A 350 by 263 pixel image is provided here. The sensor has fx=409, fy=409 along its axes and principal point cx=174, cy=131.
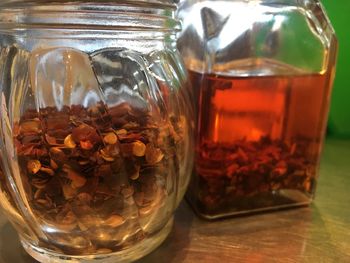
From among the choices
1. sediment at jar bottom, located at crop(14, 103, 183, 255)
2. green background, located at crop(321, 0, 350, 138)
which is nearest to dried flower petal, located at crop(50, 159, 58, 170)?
sediment at jar bottom, located at crop(14, 103, 183, 255)

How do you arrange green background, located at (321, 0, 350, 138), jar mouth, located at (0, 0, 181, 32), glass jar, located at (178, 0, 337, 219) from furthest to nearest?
green background, located at (321, 0, 350, 138), glass jar, located at (178, 0, 337, 219), jar mouth, located at (0, 0, 181, 32)

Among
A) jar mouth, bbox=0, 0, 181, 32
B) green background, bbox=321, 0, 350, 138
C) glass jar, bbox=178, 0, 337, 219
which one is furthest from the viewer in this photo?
green background, bbox=321, 0, 350, 138

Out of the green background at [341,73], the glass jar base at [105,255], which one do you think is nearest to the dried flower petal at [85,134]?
the glass jar base at [105,255]

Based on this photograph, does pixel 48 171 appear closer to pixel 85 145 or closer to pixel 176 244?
pixel 85 145

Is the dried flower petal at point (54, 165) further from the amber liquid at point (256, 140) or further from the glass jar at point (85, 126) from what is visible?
the amber liquid at point (256, 140)

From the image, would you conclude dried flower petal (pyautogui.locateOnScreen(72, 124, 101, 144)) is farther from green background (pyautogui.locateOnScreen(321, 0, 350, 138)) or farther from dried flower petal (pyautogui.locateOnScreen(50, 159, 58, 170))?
green background (pyautogui.locateOnScreen(321, 0, 350, 138))

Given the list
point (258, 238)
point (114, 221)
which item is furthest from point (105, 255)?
point (258, 238)

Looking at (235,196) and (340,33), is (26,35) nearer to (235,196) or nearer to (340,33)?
(235,196)

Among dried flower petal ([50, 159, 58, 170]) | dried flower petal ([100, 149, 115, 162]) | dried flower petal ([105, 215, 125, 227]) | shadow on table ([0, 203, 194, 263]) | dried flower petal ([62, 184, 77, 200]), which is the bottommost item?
shadow on table ([0, 203, 194, 263])
